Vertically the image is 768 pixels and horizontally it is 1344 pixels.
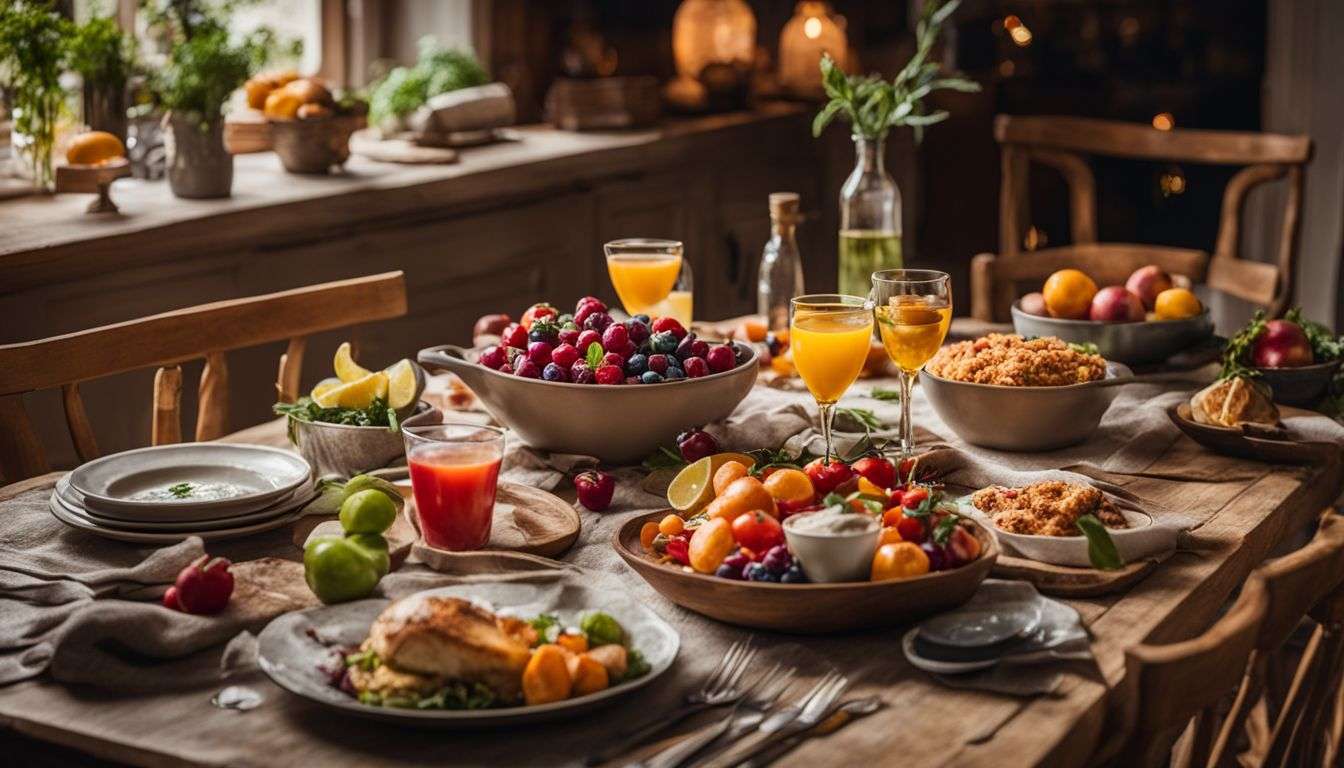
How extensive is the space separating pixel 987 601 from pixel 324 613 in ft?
1.92

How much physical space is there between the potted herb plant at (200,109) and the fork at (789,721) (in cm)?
214

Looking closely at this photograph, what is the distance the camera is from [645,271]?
2.32m

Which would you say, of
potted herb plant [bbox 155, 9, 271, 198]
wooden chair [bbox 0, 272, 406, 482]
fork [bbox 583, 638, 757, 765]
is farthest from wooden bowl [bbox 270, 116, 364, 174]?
fork [bbox 583, 638, 757, 765]

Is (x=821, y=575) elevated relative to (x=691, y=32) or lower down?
lower down

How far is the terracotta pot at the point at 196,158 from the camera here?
3029 millimetres

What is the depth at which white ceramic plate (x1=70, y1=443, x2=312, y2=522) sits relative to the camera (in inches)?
62.4

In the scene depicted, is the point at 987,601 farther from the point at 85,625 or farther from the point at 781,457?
the point at 85,625

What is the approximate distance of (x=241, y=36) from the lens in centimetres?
389

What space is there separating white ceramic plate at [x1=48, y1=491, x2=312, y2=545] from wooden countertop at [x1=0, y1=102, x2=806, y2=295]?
1075mm

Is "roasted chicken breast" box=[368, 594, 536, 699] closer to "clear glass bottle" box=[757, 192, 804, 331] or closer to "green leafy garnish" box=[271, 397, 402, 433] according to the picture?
"green leafy garnish" box=[271, 397, 402, 433]

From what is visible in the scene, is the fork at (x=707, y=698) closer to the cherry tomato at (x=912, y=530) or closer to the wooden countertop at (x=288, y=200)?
the cherry tomato at (x=912, y=530)

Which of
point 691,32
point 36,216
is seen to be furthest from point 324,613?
point 691,32

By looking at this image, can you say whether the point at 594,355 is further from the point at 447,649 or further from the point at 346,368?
the point at 447,649

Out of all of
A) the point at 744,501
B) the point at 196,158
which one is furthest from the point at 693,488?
the point at 196,158
